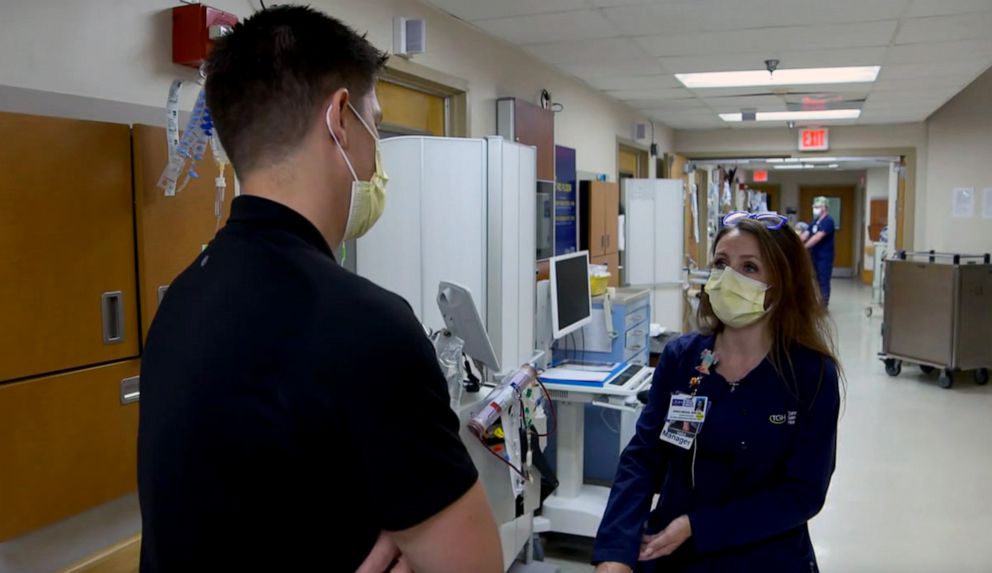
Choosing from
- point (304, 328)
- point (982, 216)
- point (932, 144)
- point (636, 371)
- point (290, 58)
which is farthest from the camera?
point (932, 144)

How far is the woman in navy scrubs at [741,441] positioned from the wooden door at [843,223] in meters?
18.3

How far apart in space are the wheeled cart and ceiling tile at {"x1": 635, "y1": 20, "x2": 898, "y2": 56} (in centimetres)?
260

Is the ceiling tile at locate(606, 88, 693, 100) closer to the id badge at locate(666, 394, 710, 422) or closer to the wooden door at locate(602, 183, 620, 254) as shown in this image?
the wooden door at locate(602, 183, 620, 254)

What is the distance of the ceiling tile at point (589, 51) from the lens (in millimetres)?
4824

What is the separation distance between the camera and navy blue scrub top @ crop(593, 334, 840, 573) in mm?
1592

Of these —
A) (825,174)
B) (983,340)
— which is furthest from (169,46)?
(825,174)

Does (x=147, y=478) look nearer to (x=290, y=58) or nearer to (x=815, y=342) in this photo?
(x=290, y=58)

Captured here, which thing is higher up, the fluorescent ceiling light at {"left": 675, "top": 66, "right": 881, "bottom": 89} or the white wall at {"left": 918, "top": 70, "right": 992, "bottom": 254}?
the fluorescent ceiling light at {"left": 675, "top": 66, "right": 881, "bottom": 89}

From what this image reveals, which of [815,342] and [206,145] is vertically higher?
[206,145]

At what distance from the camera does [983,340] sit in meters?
6.51

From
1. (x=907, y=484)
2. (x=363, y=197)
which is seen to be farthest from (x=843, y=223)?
(x=363, y=197)

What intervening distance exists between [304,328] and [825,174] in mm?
19467

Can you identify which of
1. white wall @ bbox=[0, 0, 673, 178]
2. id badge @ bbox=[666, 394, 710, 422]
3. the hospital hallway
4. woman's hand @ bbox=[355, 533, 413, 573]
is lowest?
the hospital hallway

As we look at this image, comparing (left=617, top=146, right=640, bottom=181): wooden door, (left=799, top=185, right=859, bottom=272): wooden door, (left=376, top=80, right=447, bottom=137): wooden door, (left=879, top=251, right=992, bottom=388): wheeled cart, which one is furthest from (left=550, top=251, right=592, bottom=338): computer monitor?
(left=799, top=185, right=859, bottom=272): wooden door
